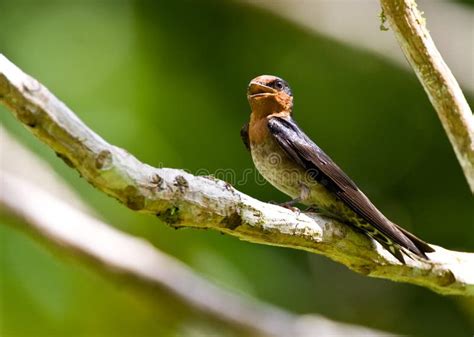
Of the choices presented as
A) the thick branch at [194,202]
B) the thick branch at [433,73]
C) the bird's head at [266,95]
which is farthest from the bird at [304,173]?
the thick branch at [433,73]

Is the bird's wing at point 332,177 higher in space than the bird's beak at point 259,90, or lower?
lower

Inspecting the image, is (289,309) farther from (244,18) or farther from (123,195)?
(123,195)

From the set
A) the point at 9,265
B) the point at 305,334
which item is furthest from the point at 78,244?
the point at 305,334

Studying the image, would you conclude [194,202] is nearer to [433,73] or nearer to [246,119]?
[433,73]

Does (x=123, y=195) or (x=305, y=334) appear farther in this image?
(x=305, y=334)

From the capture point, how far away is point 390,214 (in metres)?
7.31

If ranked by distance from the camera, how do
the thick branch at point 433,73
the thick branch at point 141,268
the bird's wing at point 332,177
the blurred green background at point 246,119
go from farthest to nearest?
the blurred green background at point 246,119, the thick branch at point 141,268, the bird's wing at point 332,177, the thick branch at point 433,73

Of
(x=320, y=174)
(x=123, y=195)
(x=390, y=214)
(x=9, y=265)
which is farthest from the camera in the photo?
(x=390, y=214)

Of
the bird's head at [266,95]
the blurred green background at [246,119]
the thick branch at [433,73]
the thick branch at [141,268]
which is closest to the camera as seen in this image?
the thick branch at [433,73]

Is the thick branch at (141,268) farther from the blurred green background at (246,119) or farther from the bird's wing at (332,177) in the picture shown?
the bird's wing at (332,177)

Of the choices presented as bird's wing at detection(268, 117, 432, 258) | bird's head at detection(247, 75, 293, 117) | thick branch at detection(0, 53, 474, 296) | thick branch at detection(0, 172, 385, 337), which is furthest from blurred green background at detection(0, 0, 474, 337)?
thick branch at detection(0, 53, 474, 296)

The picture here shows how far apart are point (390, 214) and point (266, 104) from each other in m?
3.05

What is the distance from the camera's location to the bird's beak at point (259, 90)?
4.71 meters

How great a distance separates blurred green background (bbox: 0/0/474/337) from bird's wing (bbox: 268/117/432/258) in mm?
2132
